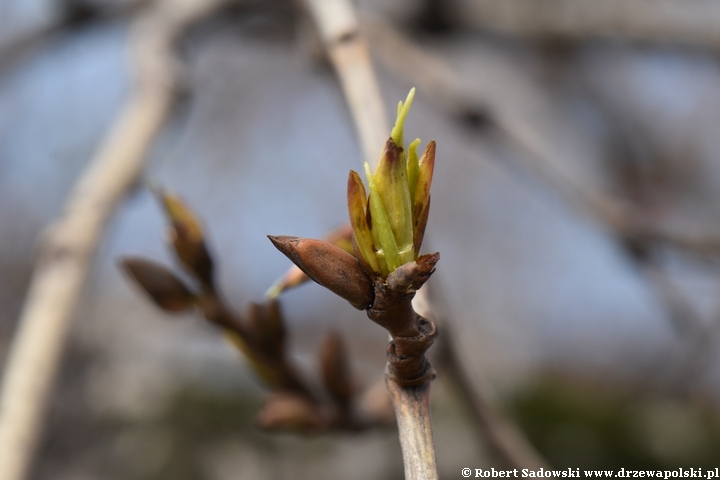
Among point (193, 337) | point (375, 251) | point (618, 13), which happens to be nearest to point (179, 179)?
point (193, 337)

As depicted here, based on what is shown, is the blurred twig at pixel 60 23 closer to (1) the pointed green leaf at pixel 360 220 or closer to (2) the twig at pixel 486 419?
(2) the twig at pixel 486 419

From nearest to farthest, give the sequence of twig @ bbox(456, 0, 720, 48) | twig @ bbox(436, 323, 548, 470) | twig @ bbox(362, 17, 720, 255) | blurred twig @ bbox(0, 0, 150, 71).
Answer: twig @ bbox(436, 323, 548, 470), twig @ bbox(362, 17, 720, 255), blurred twig @ bbox(0, 0, 150, 71), twig @ bbox(456, 0, 720, 48)

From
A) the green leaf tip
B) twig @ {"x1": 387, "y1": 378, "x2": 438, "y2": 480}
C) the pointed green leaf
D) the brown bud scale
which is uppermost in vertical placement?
the green leaf tip

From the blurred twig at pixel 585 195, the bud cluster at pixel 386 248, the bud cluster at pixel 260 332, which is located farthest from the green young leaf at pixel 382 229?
the blurred twig at pixel 585 195

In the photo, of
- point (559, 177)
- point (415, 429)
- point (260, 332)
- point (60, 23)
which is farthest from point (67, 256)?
point (60, 23)

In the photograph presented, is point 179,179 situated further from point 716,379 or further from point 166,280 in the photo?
point 166,280

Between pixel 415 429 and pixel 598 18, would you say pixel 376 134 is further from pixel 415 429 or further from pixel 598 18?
Result: pixel 598 18

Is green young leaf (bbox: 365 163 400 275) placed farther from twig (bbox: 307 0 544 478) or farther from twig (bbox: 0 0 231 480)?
twig (bbox: 0 0 231 480)

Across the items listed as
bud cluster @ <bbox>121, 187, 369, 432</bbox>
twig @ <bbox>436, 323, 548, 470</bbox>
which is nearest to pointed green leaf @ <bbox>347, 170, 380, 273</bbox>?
bud cluster @ <bbox>121, 187, 369, 432</bbox>
